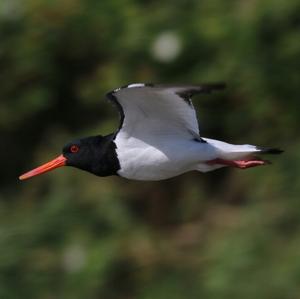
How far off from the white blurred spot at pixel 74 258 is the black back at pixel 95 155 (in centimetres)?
206

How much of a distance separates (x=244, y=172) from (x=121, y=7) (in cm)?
170

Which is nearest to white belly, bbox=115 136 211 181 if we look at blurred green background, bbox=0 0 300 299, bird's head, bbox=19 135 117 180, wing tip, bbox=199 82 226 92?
bird's head, bbox=19 135 117 180

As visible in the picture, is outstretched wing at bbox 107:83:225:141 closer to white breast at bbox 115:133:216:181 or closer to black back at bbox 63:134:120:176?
white breast at bbox 115:133:216:181

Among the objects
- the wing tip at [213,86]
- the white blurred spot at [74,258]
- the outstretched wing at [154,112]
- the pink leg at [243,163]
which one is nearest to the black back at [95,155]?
the outstretched wing at [154,112]

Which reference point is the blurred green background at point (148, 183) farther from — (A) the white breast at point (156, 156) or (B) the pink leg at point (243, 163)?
(A) the white breast at point (156, 156)

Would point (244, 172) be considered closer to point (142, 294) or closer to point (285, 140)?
point (285, 140)

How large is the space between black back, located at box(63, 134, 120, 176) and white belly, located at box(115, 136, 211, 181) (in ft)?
0.21

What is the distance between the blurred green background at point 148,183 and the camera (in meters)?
8.73

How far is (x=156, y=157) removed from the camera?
6.51m

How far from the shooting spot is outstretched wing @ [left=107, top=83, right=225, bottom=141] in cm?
630

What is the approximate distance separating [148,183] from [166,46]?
1756 millimetres

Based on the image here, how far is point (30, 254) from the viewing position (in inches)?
366

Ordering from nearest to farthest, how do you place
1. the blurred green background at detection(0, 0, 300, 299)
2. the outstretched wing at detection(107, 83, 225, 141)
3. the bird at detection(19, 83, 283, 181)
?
the outstretched wing at detection(107, 83, 225, 141)
the bird at detection(19, 83, 283, 181)
the blurred green background at detection(0, 0, 300, 299)

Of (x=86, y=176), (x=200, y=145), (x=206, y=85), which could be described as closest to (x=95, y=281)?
(x=86, y=176)
